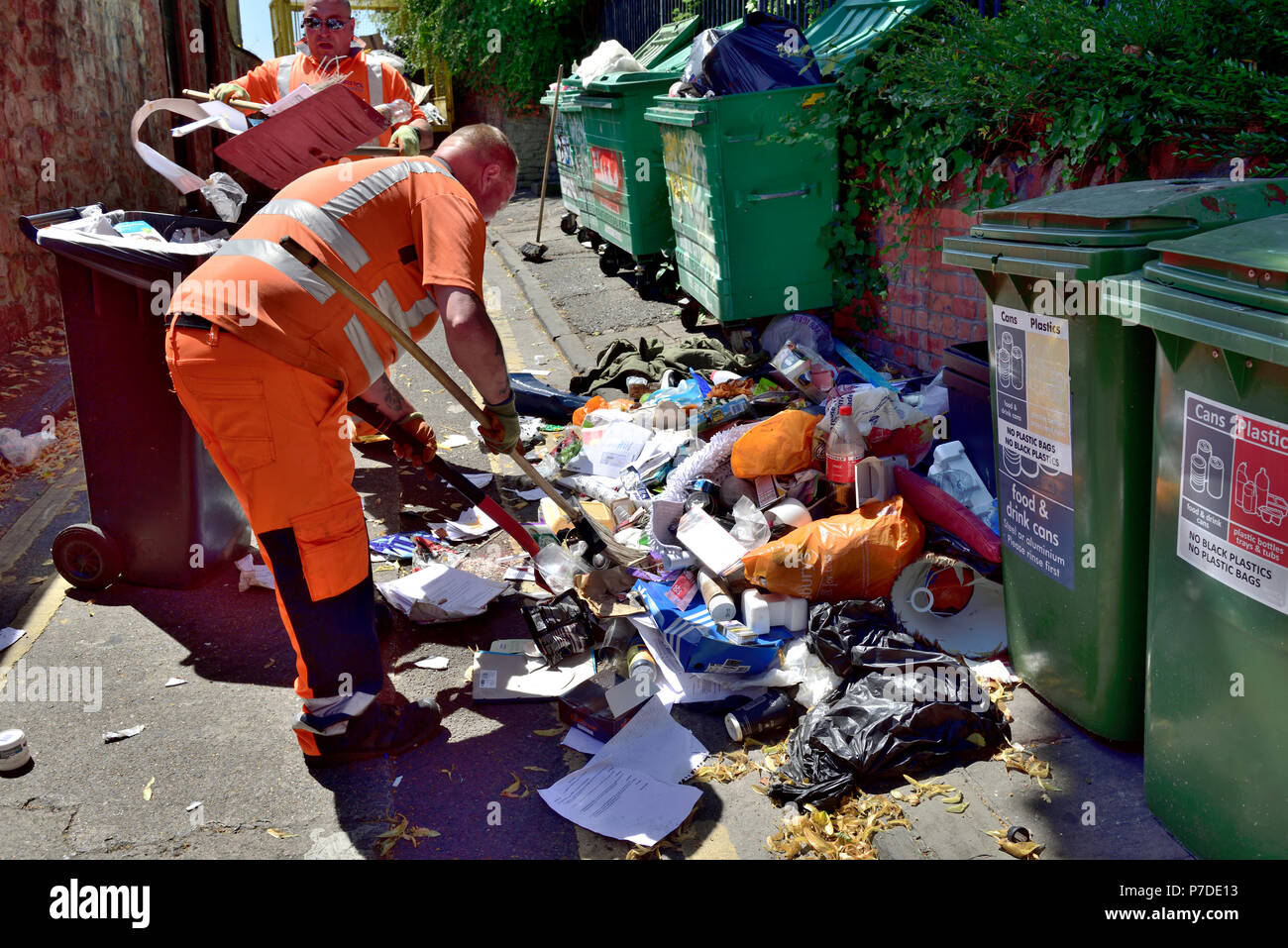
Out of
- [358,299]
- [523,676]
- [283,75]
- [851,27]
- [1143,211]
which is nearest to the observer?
[1143,211]

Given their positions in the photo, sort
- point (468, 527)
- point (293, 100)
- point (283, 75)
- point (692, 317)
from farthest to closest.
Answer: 1. point (692, 317)
2. point (283, 75)
3. point (468, 527)
4. point (293, 100)

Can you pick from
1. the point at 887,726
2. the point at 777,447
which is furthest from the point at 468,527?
the point at 887,726

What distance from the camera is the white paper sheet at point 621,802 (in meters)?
2.61

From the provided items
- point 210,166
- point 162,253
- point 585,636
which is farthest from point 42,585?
point 210,166

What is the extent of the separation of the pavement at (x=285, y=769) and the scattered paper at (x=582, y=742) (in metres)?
0.02

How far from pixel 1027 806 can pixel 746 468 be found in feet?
5.99

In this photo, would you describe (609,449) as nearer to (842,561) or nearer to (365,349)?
(842,561)

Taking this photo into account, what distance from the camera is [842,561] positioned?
11.3ft

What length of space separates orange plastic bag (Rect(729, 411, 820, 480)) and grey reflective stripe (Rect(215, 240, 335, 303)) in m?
1.91

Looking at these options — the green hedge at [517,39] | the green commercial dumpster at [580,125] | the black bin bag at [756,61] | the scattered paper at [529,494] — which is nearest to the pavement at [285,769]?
the scattered paper at [529,494]

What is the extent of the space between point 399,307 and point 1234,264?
2.13 m

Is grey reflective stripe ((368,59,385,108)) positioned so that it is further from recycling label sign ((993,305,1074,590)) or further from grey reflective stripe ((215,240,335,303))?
recycling label sign ((993,305,1074,590))
